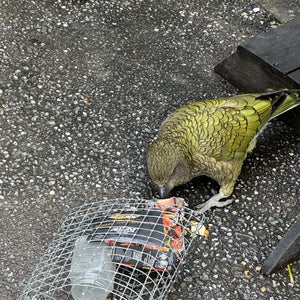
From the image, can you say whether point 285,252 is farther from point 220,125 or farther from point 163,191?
point 220,125

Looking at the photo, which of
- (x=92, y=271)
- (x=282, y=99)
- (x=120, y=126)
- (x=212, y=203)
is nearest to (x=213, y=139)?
(x=212, y=203)

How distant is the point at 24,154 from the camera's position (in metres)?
4.42

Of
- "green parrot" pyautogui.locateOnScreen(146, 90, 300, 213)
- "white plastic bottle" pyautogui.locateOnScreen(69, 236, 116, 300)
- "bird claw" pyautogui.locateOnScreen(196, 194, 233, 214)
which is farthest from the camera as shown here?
"bird claw" pyautogui.locateOnScreen(196, 194, 233, 214)

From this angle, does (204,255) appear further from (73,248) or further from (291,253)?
(73,248)

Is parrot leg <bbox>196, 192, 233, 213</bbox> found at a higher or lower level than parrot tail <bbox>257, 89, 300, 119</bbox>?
lower

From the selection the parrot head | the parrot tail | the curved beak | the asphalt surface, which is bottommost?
the asphalt surface

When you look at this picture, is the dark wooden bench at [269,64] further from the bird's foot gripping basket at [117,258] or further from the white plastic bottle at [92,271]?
the white plastic bottle at [92,271]

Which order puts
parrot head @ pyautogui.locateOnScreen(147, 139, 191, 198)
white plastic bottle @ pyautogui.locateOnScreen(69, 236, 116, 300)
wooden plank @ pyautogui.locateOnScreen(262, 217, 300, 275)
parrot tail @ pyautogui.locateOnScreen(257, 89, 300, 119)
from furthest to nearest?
parrot tail @ pyautogui.locateOnScreen(257, 89, 300, 119)
parrot head @ pyautogui.locateOnScreen(147, 139, 191, 198)
wooden plank @ pyautogui.locateOnScreen(262, 217, 300, 275)
white plastic bottle @ pyautogui.locateOnScreen(69, 236, 116, 300)

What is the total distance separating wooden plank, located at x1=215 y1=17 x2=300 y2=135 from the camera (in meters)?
4.67

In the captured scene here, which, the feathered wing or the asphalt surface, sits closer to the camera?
the asphalt surface

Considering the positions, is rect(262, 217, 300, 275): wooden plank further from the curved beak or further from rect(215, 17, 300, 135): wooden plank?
rect(215, 17, 300, 135): wooden plank

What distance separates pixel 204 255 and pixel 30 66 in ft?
7.46

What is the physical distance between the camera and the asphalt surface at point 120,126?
3889mm

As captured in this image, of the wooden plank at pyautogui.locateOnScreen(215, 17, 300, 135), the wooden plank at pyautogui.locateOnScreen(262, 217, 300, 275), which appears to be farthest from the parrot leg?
the wooden plank at pyautogui.locateOnScreen(215, 17, 300, 135)
